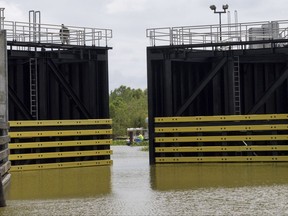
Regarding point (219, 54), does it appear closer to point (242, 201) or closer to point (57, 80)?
point (57, 80)

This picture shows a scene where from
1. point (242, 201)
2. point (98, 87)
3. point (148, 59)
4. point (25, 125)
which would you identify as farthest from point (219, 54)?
point (242, 201)

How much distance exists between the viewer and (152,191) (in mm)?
16312

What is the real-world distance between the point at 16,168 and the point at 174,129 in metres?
6.70

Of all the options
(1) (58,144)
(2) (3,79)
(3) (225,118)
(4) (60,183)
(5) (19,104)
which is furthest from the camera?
(5) (19,104)

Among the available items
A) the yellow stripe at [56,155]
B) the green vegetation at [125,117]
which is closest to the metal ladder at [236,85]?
the yellow stripe at [56,155]

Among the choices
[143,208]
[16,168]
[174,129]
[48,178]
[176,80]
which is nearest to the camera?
[143,208]

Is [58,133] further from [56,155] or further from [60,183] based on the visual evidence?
[60,183]

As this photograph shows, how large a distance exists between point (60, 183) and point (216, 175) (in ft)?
16.8

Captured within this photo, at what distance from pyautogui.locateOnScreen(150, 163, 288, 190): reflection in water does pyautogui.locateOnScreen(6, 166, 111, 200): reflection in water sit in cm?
170

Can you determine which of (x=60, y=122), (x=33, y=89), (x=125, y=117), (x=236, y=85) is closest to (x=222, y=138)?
(x=236, y=85)

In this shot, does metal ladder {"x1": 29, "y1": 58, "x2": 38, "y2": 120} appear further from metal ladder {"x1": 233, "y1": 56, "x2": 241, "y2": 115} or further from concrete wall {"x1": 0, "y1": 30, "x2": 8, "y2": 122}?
concrete wall {"x1": 0, "y1": 30, "x2": 8, "y2": 122}

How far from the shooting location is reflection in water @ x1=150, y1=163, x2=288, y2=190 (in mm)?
17859

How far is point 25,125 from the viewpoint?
24719 mm

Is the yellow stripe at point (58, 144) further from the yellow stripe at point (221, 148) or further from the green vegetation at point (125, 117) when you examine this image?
the green vegetation at point (125, 117)
